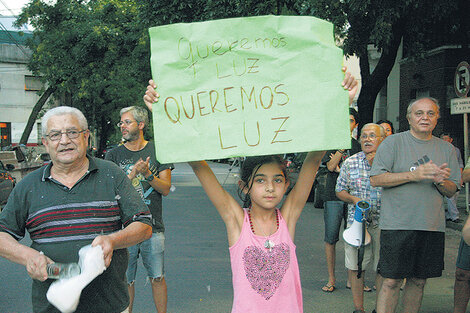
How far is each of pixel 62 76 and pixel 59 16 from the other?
3028 mm

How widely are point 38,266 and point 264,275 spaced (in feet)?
3.64

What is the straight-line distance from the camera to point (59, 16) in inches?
989

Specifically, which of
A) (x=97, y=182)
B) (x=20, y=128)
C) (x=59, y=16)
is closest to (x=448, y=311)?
(x=97, y=182)

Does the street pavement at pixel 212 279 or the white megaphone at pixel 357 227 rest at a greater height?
the white megaphone at pixel 357 227

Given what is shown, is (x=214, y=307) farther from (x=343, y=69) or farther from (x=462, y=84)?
(x=462, y=84)

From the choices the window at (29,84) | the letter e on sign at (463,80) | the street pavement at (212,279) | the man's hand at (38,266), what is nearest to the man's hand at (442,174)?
the street pavement at (212,279)

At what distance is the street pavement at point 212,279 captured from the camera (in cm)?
552

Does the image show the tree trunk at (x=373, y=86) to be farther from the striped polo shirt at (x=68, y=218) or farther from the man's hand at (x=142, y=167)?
the striped polo shirt at (x=68, y=218)

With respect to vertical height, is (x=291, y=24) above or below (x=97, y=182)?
above

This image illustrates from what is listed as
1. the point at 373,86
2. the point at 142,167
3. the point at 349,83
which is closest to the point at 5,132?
the point at 373,86

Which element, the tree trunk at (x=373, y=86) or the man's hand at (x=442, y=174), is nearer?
the man's hand at (x=442, y=174)

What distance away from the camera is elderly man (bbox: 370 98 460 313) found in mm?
4145

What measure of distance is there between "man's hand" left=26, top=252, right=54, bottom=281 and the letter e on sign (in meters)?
10.2

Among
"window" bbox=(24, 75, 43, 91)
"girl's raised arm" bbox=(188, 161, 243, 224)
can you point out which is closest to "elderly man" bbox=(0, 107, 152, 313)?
→ "girl's raised arm" bbox=(188, 161, 243, 224)
